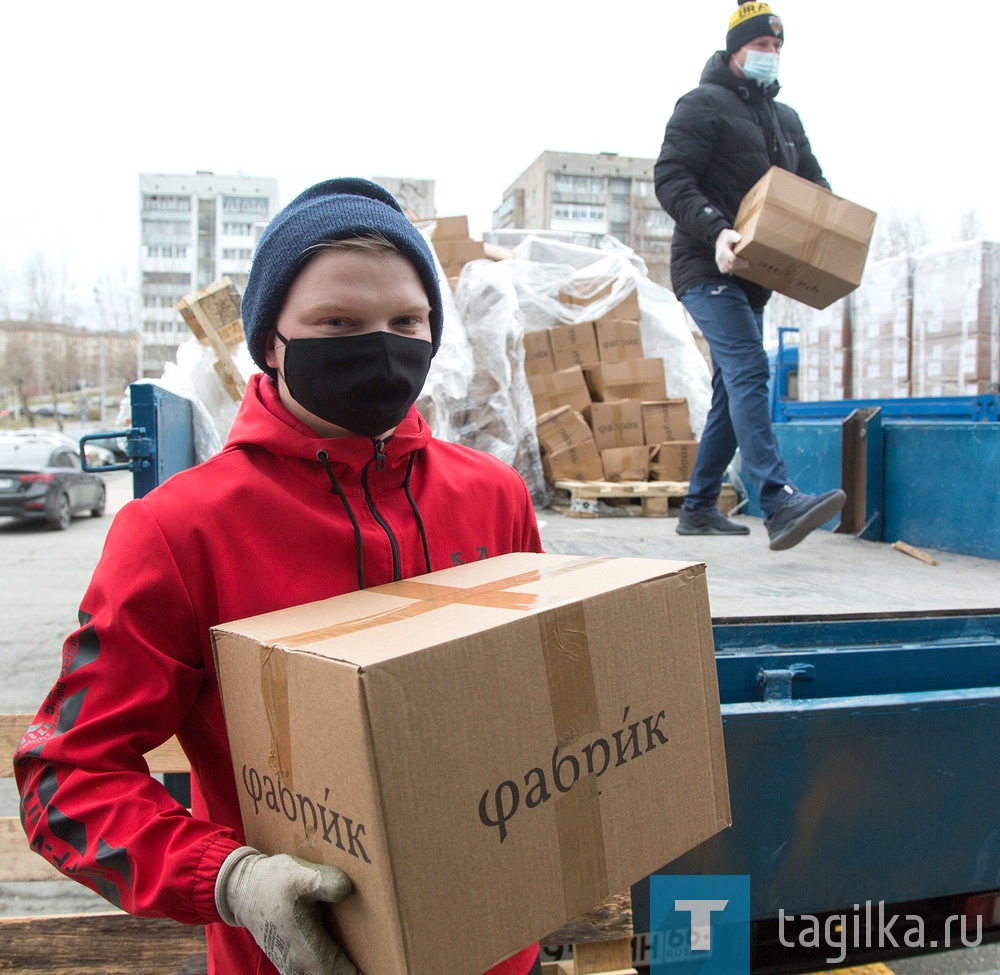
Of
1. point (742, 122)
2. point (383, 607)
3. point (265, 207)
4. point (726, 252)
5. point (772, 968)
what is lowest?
point (772, 968)

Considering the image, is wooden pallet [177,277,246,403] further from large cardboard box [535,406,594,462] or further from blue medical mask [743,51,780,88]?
blue medical mask [743,51,780,88]

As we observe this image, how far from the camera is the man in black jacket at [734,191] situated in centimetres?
329

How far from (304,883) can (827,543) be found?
300 cm

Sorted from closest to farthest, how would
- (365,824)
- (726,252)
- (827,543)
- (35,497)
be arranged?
1. (365,824)
2. (726,252)
3. (827,543)
4. (35,497)

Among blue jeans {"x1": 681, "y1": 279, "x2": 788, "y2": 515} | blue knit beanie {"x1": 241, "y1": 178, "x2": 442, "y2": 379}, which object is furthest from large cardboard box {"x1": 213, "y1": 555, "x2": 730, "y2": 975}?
blue jeans {"x1": 681, "y1": 279, "x2": 788, "y2": 515}

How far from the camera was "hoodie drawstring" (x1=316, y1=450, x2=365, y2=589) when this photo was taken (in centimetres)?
115

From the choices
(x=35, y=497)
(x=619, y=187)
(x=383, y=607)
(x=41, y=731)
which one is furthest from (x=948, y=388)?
(x=619, y=187)

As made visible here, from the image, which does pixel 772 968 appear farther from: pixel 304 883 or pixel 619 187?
pixel 619 187

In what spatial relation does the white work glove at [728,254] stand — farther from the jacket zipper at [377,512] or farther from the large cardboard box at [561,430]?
the jacket zipper at [377,512]

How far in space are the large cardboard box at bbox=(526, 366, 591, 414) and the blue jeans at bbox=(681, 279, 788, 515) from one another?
2.21 m

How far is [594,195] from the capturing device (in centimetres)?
6481

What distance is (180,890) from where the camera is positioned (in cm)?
89

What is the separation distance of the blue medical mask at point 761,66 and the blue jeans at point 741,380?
2.72 ft

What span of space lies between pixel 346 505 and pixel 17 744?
1.61 m
